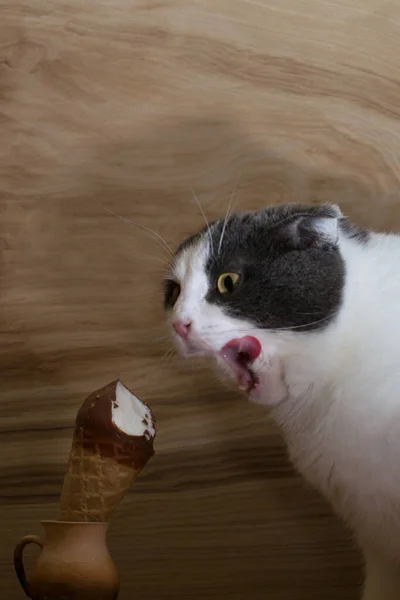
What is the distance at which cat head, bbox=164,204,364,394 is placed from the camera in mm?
741

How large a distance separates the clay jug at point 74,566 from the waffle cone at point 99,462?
Answer: 1 cm

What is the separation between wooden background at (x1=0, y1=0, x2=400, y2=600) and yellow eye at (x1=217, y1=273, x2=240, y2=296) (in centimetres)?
27

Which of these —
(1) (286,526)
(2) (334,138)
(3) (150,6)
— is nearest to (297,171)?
(2) (334,138)

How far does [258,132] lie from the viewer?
1.01 meters

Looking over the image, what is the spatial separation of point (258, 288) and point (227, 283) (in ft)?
0.12

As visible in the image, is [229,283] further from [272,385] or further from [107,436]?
[107,436]

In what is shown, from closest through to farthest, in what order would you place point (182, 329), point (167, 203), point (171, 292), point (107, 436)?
1. point (107, 436)
2. point (182, 329)
3. point (171, 292)
4. point (167, 203)

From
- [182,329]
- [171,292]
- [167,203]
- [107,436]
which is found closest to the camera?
[107,436]

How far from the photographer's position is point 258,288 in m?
0.75

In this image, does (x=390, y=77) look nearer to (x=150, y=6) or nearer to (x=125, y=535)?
(x=150, y=6)

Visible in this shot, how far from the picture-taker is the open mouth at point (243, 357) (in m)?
0.74

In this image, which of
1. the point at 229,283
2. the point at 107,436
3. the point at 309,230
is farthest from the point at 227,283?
the point at 107,436

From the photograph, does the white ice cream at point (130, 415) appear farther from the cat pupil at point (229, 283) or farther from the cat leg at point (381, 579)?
the cat leg at point (381, 579)

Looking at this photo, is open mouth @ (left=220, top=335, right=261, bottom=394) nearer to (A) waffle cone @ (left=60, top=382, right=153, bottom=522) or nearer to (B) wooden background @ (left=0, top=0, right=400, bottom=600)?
(A) waffle cone @ (left=60, top=382, right=153, bottom=522)
